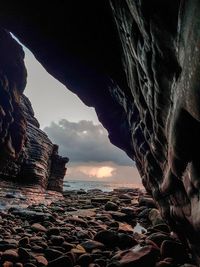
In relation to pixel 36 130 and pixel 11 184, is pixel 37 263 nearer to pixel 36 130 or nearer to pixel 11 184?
pixel 11 184

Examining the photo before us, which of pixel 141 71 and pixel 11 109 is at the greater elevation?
pixel 11 109

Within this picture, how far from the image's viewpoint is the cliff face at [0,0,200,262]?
7.59 ft

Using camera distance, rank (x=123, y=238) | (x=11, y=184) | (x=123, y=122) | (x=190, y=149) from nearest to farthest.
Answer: (x=190, y=149)
(x=123, y=238)
(x=123, y=122)
(x=11, y=184)

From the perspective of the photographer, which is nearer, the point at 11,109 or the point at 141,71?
the point at 141,71

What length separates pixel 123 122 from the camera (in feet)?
32.6

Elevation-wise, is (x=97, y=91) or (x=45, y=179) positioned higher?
(x=97, y=91)

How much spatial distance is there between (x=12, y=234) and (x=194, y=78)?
5.43 meters

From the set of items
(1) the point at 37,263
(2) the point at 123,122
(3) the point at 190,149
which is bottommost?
(1) the point at 37,263

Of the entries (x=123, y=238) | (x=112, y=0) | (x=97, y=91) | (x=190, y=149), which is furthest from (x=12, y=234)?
(x=97, y=91)

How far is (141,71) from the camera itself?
14.0 ft

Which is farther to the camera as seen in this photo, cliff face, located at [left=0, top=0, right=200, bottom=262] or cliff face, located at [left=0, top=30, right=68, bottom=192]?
cliff face, located at [left=0, top=30, right=68, bottom=192]

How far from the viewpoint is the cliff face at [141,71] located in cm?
231

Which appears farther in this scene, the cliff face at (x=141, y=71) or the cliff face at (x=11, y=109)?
the cliff face at (x=11, y=109)

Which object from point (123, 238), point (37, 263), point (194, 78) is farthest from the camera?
point (123, 238)
